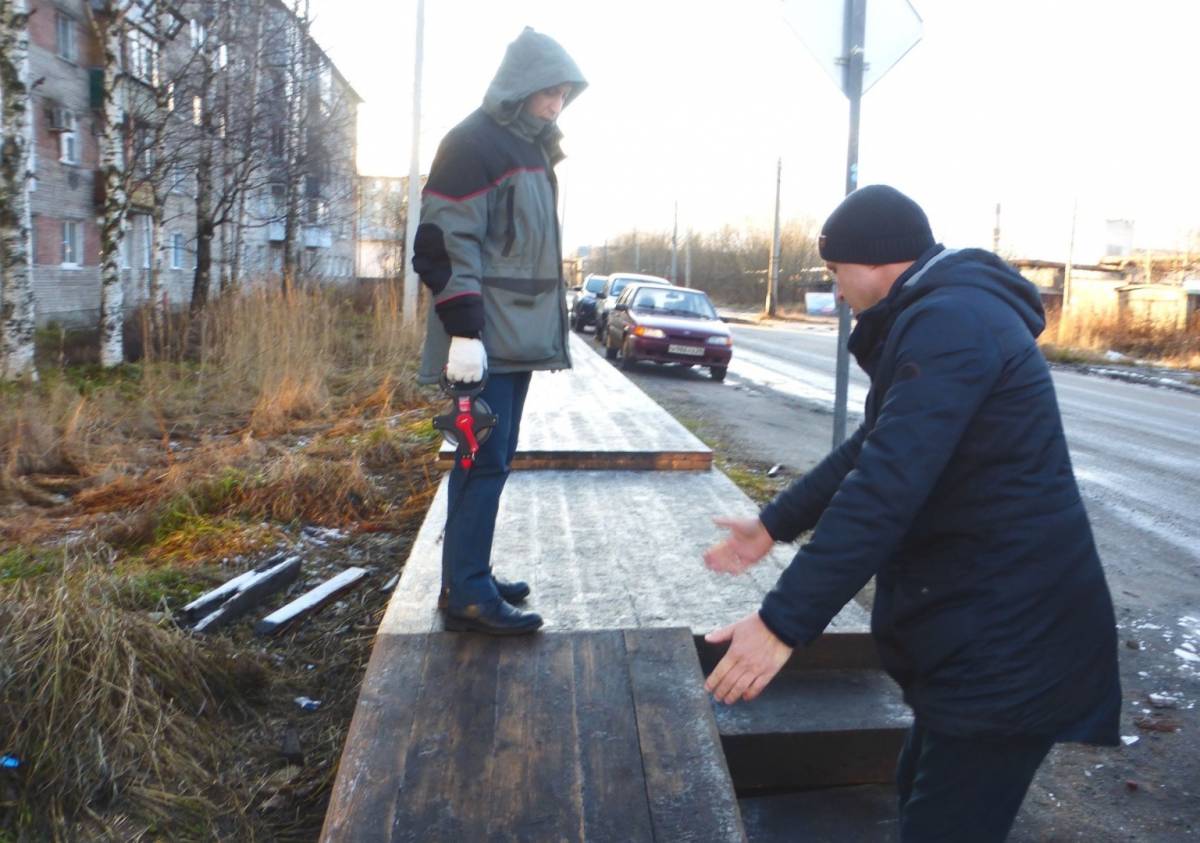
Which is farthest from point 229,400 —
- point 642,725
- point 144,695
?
point 642,725

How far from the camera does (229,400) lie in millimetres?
10227

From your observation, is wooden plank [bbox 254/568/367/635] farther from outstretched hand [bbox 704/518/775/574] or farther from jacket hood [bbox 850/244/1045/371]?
jacket hood [bbox 850/244/1045/371]

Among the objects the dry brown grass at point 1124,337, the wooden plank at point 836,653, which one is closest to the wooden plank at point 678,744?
the wooden plank at point 836,653

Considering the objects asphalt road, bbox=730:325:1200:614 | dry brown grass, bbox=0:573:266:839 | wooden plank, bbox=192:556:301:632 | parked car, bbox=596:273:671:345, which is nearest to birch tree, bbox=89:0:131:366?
parked car, bbox=596:273:671:345

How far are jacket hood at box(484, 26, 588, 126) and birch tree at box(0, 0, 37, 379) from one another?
1210 cm

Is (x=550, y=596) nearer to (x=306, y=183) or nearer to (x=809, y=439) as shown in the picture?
(x=809, y=439)

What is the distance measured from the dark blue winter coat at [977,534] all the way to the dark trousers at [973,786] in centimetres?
5

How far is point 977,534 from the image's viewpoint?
1775 mm

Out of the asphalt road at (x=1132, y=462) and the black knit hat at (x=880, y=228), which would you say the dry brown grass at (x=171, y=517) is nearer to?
the black knit hat at (x=880, y=228)

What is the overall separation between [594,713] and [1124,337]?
97.0ft

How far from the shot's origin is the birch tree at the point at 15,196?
42.7 ft

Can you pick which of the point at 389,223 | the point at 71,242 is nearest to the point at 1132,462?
the point at 71,242

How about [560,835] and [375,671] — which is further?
[375,671]

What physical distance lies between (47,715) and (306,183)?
88.3 feet
